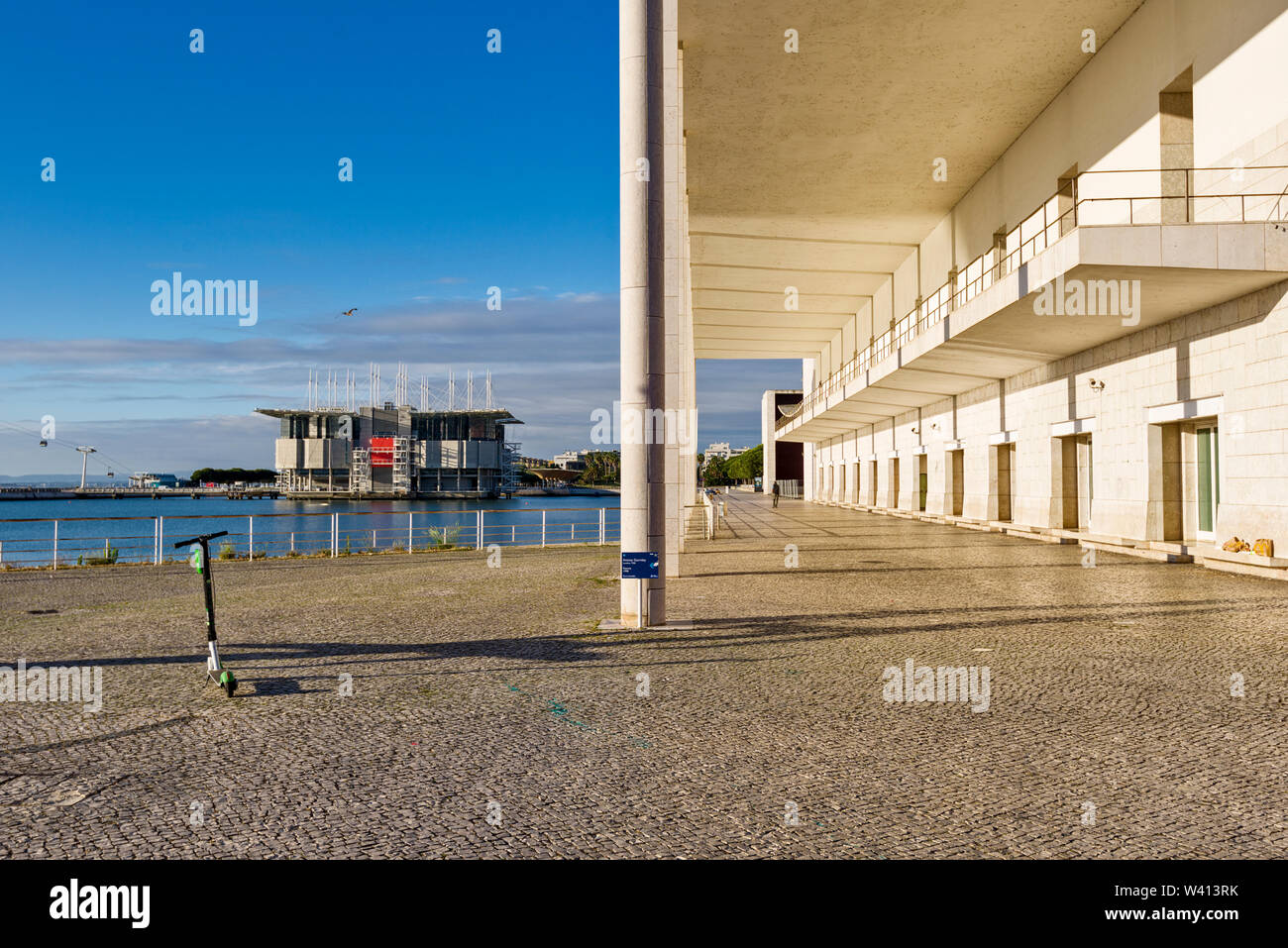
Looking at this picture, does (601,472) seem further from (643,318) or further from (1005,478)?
(643,318)

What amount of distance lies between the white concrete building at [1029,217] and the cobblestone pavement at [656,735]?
8.34ft

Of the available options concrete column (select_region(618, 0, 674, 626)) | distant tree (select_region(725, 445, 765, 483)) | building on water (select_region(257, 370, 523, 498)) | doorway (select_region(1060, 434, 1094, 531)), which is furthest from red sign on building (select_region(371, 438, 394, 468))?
concrete column (select_region(618, 0, 674, 626))

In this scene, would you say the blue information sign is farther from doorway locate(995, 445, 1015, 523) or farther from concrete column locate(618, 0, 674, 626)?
doorway locate(995, 445, 1015, 523)

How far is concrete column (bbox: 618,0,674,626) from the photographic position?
8.85 metres

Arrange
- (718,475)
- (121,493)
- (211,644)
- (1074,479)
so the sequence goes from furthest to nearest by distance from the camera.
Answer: (718,475) → (121,493) → (1074,479) → (211,644)

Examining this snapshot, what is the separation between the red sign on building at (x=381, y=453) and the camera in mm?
125625

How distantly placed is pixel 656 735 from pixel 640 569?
12.2ft

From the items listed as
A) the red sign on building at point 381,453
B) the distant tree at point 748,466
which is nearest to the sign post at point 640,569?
the red sign on building at point 381,453

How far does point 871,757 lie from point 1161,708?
90.9 inches

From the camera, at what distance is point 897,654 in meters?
7.22

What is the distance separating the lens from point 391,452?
126000 millimetres

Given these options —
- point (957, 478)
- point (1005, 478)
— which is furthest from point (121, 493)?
point (1005, 478)
